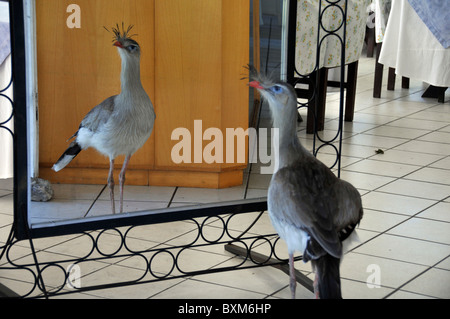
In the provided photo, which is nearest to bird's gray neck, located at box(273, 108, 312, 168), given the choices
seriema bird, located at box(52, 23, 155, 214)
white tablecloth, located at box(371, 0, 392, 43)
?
seriema bird, located at box(52, 23, 155, 214)

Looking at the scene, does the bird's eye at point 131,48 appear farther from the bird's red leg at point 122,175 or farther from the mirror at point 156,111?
the bird's red leg at point 122,175

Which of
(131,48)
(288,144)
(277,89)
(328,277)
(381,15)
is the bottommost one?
(328,277)

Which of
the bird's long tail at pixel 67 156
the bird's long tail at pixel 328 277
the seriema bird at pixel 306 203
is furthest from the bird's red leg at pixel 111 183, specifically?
the bird's long tail at pixel 328 277

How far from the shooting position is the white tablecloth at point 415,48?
513 cm

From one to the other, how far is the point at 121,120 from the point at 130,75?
152 mm

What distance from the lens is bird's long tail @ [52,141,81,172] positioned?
2236 mm

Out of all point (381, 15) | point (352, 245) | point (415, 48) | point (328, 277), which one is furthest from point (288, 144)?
point (381, 15)

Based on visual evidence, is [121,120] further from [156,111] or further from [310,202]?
[310,202]

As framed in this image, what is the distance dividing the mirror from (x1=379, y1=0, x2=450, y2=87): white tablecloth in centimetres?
304

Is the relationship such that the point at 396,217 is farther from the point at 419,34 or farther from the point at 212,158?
the point at 419,34

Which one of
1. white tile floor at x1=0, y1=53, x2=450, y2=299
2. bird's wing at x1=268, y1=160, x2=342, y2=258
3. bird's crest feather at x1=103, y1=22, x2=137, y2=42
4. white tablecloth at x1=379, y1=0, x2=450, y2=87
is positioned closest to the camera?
bird's wing at x1=268, y1=160, x2=342, y2=258

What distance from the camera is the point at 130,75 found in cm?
225

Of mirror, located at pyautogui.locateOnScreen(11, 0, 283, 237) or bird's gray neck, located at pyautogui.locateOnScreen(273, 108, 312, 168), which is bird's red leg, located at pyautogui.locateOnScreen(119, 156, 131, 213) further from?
bird's gray neck, located at pyautogui.locateOnScreen(273, 108, 312, 168)

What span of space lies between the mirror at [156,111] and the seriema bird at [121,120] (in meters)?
0.02
